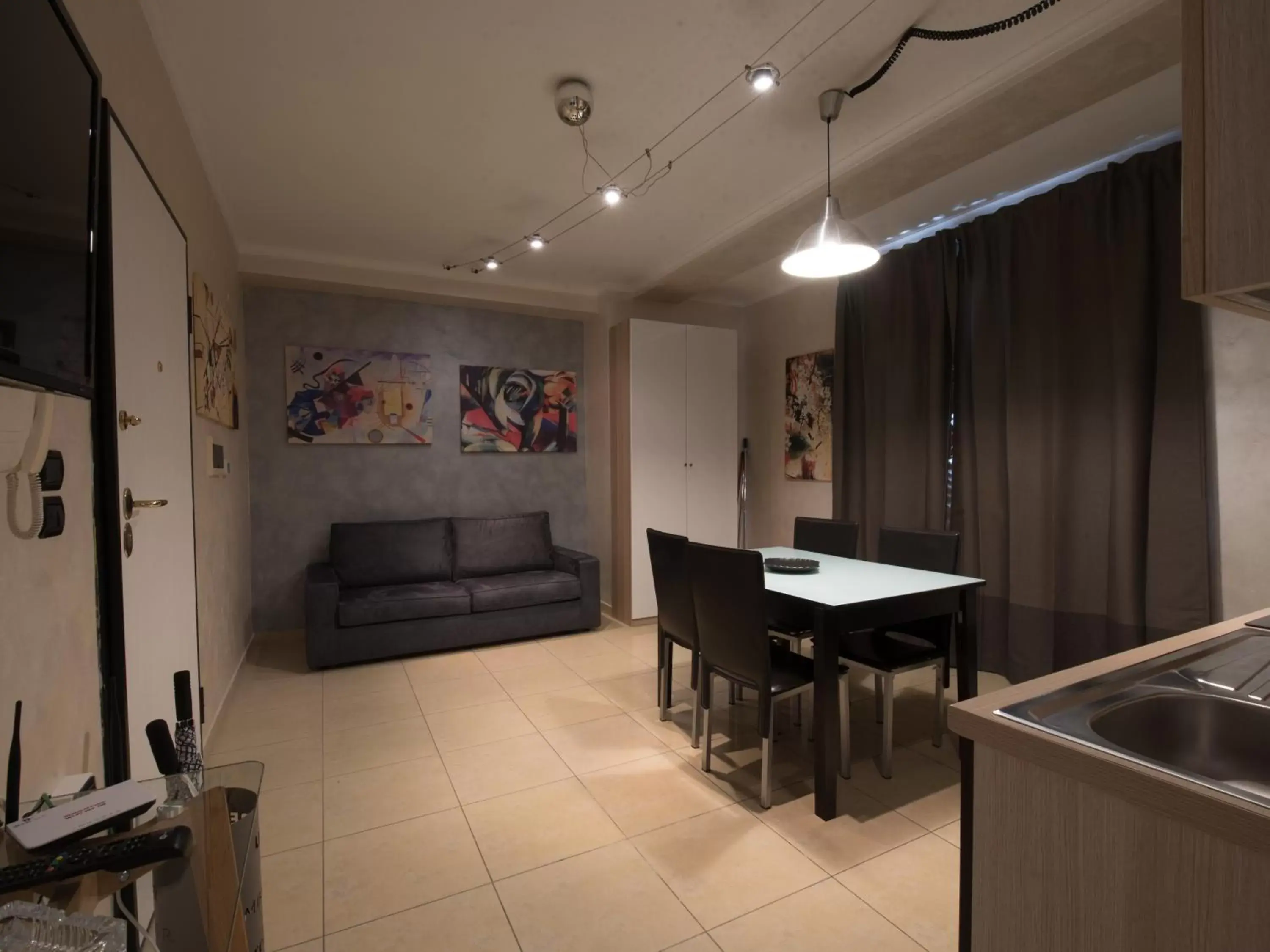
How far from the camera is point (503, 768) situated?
101 inches

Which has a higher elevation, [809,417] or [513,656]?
[809,417]

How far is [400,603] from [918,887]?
314 cm

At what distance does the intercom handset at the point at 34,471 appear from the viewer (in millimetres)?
1049

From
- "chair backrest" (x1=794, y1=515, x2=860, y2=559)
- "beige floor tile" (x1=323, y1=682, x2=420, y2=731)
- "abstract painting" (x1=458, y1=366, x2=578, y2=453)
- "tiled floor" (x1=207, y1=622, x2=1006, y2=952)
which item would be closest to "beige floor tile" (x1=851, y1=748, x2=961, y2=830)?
"tiled floor" (x1=207, y1=622, x2=1006, y2=952)

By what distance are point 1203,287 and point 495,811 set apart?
2429 millimetres

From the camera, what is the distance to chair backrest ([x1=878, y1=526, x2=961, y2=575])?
9.62ft

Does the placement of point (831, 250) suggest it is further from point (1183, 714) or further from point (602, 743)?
point (602, 743)

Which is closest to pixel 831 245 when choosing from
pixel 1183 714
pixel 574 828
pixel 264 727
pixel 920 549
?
pixel 920 549

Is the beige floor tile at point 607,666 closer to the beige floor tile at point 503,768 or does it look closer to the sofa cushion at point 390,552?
the beige floor tile at point 503,768

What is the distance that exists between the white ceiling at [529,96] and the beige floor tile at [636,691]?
2695 mm

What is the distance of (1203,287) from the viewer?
888 mm

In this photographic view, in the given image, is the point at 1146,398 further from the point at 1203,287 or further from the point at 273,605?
the point at 273,605

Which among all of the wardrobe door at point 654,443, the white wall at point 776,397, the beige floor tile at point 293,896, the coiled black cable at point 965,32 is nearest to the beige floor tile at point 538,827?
the beige floor tile at point 293,896

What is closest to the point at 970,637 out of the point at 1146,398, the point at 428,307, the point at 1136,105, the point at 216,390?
the point at 1146,398
